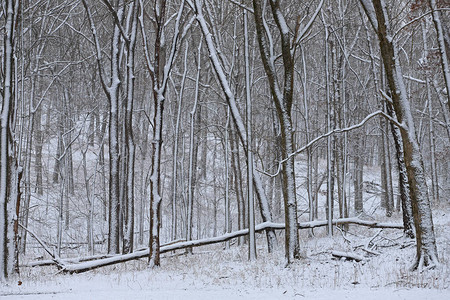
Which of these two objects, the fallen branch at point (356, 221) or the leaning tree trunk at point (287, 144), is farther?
the fallen branch at point (356, 221)

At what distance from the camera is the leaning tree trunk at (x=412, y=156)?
678 cm

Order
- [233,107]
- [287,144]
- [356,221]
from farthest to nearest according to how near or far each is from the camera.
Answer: [356,221], [233,107], [287,144]

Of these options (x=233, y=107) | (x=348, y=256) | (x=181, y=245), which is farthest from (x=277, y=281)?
(x=233, y=107)

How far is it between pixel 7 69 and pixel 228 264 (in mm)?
6858

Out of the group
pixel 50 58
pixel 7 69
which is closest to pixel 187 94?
pixel 50 58

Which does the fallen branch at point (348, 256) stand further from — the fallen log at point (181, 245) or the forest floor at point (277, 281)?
the fallen log at point (181, 245)

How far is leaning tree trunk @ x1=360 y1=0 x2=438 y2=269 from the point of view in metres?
6.78

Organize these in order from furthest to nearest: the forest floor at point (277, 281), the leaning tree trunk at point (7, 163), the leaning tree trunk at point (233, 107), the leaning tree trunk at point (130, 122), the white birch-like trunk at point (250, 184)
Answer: the leaning tree trunk at point (130, 122), the leaning tree trunk at point (233, 107), the white birch-like trunk at point (250, 184), the leaning tree trunk at point (7, 163), the forest floor at point (277, 281)

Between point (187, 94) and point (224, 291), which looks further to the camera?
point (187, 94)

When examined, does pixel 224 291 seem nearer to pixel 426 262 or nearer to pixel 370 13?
pixel 426 262

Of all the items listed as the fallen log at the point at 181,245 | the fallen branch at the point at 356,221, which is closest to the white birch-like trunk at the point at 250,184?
the fallen log at the point at 181,245

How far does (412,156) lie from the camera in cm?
700

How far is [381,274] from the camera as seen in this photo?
698cm

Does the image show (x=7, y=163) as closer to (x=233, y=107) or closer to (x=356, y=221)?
(x=233, y=107)
